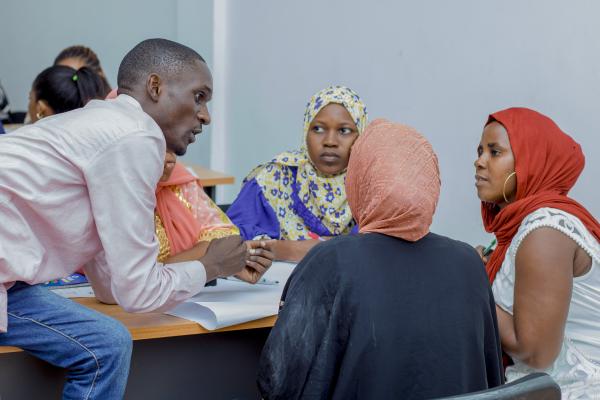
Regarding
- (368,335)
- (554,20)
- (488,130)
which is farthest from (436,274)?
(554,20)

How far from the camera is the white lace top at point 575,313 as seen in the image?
211 cm

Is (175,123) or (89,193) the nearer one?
(89,193)

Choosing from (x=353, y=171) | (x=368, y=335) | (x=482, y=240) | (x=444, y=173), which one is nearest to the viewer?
(x=368, y=335)

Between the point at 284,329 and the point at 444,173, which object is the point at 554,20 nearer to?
the point at 444,173

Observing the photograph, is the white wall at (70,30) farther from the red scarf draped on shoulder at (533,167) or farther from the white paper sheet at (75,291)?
the red scarf draped on shoulder at (533,167)

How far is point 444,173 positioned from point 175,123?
186cm

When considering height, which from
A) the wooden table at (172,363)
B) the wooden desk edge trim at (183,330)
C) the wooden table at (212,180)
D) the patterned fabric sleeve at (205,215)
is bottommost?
the wooden table at (212,180)

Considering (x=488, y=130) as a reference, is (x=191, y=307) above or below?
below

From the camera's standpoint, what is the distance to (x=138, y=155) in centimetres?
176

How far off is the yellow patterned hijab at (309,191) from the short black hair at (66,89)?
104 cm

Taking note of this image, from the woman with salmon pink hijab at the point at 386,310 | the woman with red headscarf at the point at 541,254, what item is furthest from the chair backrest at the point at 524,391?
the woman with red headscarf at the point at 541,254

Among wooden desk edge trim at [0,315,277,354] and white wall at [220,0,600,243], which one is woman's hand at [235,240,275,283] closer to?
wooden desk edge trim at [0,315,277,354]

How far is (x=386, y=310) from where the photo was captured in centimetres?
170

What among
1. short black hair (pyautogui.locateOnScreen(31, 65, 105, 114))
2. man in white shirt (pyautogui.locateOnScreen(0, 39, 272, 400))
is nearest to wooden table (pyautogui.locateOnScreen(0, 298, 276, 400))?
man in white shirt (pyautogui.locateOnScreen(0, 39, 272, 400))
